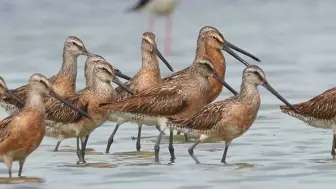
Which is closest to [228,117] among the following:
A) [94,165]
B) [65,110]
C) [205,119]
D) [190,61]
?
[205,119]

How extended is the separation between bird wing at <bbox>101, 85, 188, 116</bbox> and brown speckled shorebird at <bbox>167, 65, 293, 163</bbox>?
0.38 metres

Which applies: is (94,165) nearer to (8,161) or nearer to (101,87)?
(101,87)

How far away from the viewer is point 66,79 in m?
15.9

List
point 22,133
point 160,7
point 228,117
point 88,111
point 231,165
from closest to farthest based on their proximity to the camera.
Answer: point 22,133 < point 231,165 < point 228,117 < point 88,111 < point 160,7

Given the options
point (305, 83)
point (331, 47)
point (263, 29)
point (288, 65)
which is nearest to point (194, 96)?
point (305, 83)

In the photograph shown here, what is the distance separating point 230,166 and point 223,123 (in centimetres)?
48

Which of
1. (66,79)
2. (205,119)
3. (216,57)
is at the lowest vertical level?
(205,119)

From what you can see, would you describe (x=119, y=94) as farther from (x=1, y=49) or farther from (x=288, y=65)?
(x=1, y=49)

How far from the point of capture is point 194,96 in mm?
14461

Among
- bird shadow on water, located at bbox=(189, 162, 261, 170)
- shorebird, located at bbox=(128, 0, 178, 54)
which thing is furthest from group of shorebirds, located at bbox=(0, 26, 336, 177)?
shorebird, located at bbox=(128, 0, 178, 54)

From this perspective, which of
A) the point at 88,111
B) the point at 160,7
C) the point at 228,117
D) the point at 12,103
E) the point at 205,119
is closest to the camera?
the point at 228,117

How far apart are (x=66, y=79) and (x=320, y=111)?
3.33 m

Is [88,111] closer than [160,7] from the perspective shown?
Yes

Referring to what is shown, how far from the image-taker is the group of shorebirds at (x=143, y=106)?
1291cm
